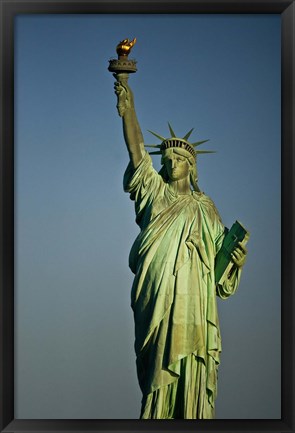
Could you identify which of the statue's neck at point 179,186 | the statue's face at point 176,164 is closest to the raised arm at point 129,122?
the statue's face at point 176,164

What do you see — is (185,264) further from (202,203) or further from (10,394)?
(10,394)

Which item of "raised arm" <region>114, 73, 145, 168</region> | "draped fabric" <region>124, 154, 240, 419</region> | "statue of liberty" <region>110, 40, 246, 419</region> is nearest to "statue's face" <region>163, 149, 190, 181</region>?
"statue of liberty" <region>110, 40, 246, 419</region>

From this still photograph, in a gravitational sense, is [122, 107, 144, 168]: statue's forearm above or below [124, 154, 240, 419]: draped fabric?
above

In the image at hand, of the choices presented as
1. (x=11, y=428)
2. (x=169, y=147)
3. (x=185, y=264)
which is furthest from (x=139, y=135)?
(x=11, y=428)

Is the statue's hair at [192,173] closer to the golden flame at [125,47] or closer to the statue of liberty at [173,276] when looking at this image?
the statue of liberty at [173,276]

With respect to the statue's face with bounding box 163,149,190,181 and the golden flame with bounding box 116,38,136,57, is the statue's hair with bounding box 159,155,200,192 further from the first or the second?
the golden flame with bounding box 116,38,136,57

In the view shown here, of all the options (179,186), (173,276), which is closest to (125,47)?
(179,186)
